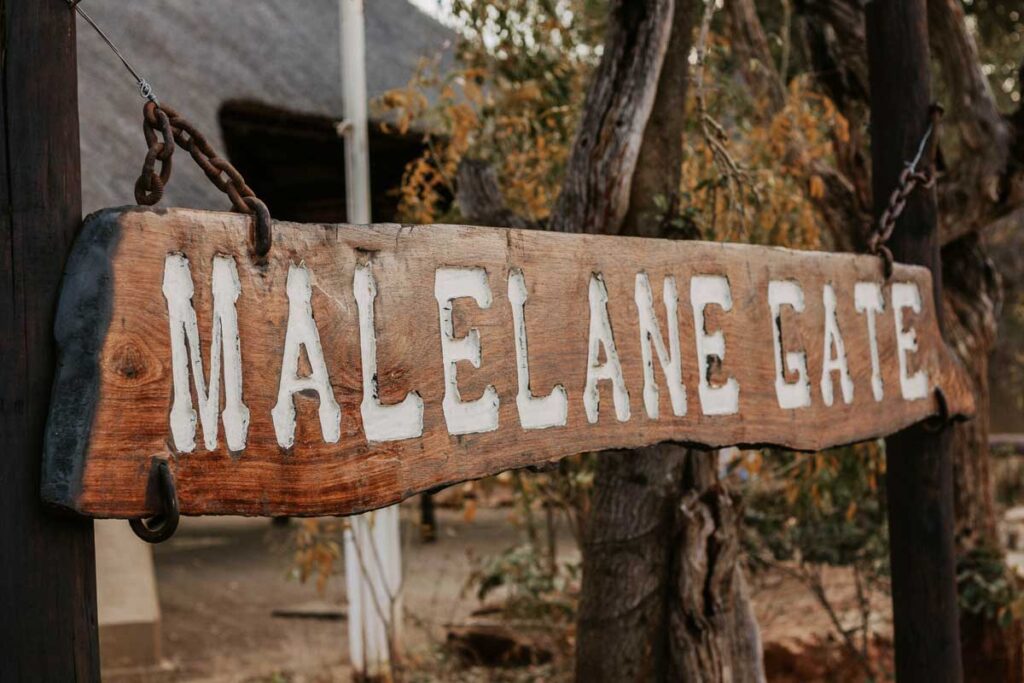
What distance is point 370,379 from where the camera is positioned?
126 centimetres

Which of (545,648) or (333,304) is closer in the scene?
(333,304)

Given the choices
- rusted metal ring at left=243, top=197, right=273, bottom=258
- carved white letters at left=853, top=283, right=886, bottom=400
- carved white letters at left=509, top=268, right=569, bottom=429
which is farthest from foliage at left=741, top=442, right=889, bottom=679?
rusted metal ring at left=243, top=197, right=273, bottom=258

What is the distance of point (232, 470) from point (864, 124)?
301cm

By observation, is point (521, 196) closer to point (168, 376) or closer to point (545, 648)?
point (545, 648)

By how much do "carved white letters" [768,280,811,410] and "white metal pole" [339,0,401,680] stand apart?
90.7 inches

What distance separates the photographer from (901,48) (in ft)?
7.25

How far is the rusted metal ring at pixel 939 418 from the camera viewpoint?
2129 mm

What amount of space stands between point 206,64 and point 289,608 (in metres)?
2.51

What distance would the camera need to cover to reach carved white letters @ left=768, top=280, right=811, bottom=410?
1768 mm

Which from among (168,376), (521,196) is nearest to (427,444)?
(168,376)

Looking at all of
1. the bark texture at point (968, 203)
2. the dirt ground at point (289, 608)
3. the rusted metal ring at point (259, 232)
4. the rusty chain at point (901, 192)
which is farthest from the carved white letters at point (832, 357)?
the dirt ground at point (289, 608)

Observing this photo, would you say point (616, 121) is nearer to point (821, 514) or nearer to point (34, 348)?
point (34, 348)

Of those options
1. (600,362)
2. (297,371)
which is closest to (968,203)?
(600,362)

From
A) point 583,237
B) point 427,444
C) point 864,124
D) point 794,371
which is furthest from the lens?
point 864,124
